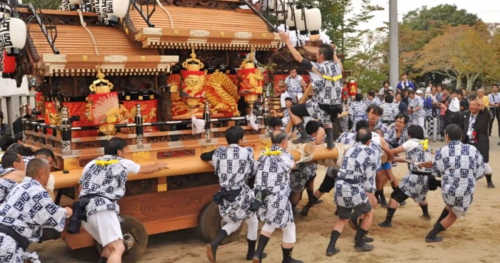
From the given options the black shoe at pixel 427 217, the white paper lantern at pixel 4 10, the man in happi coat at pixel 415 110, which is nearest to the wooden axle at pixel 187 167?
the black shoe at pixel 427 217

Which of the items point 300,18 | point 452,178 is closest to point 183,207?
point 452,178

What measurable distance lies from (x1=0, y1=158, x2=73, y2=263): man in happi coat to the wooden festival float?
1217 millimetres

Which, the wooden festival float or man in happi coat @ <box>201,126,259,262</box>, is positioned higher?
the wooden festival float

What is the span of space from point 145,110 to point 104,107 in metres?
0.94

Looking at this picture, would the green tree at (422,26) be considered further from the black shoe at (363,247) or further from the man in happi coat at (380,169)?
the black shoe at (363,247)

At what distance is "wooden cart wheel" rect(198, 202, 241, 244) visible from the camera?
675 centimetres

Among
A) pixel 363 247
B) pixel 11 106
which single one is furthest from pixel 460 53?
pixel 363 247

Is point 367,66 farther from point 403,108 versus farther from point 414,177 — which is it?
point 414,177

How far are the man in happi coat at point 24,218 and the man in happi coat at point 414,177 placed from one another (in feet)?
16.0

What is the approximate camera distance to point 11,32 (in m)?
5.73

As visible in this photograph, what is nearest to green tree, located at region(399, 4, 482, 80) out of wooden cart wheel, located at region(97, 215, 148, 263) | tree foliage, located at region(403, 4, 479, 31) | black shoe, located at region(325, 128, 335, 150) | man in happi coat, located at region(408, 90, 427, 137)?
tree foliage, located at region(403, 4, 479, 31)

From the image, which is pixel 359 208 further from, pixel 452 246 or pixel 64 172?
pixel 64 172

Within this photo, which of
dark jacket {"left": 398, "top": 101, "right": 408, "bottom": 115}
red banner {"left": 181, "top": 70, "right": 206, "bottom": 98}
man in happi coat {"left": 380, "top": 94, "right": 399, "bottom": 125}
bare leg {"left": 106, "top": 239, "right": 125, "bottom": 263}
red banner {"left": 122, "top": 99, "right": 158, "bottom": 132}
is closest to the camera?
bare leg {"left": 106, "top": 239, "right": 125, "bottom": 263}

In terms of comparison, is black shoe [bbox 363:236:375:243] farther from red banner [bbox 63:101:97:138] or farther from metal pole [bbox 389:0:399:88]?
metal pole [bbox 389:0:399:88]
